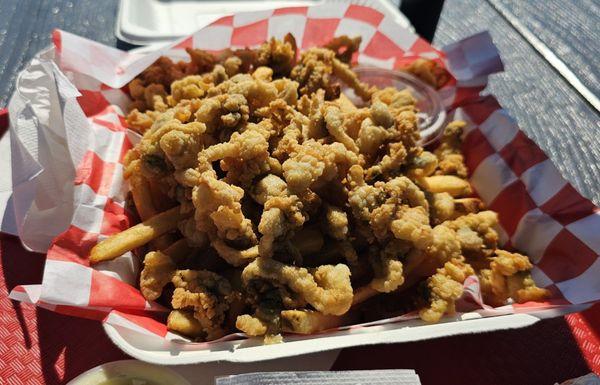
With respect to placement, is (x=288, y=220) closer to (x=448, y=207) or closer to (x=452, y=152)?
(x=448, y=207)

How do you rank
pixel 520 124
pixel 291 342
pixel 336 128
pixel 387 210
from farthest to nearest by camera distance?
pixel 520 124, pixel 336 128, pixel 387 210, pixel 291 342

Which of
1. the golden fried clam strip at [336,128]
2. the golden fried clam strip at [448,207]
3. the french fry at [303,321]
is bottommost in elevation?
the french fry at [303,321]

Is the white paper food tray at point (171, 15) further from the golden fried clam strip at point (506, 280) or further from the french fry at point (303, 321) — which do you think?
the french fry at point (303, 321)

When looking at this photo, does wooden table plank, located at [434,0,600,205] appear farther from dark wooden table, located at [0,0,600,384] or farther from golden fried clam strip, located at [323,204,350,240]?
golden fried clam strip, located at [323,204,350,240]

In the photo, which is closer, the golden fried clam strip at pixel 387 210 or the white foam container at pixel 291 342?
the white foam container at pixel 291 342

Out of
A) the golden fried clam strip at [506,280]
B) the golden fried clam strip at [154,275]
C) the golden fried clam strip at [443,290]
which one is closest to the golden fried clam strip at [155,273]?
the golden fried clam strip at [154,275]

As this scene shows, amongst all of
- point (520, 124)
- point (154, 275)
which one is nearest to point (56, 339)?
point (154, 275)

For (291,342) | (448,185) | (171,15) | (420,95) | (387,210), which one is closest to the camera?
(291,342)
